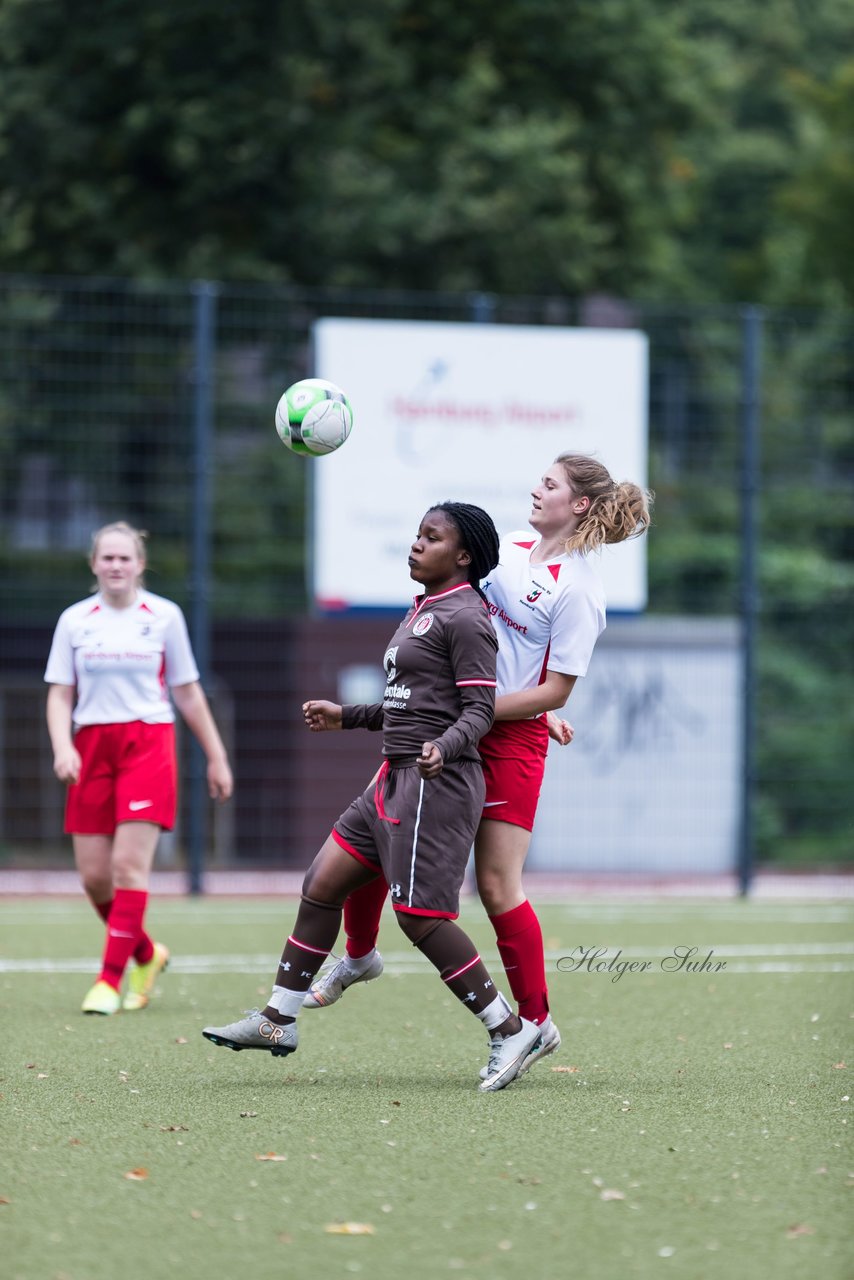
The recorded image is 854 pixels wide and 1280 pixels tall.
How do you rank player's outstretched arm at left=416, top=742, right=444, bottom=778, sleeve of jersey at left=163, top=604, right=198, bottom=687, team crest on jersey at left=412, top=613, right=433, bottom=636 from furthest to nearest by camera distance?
sleeve of jersey at left=163, top=604, right=198, bottom=687
team crest on jersey at left=412, top=613, right=433, bottom=636
player's outstretched arm at left=416, top=742, right=444, bottom=778

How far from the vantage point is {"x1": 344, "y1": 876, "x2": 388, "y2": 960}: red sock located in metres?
6.19

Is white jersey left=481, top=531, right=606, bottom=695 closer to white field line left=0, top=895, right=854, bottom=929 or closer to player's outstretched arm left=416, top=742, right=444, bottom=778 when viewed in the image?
player's outstretched arm left=416, top=742, right=444, bottom=778

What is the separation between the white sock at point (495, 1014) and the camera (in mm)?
5859

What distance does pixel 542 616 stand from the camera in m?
Result: 6.07

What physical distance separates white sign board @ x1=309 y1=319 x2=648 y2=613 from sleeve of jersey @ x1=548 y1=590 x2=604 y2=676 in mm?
8344

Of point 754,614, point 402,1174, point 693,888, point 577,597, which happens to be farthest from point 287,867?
point 402,1174

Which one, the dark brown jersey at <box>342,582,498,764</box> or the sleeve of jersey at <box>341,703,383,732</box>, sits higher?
the dark brown jersey at <box>342,582,498,764</box>

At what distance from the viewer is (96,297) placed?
15.0 metres

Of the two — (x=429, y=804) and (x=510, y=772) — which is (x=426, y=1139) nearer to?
(x=429, y=804)

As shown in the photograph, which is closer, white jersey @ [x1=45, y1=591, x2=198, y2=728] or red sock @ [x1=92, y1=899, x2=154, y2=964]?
white jersey @ [x1=45, y1=591, x2=198, y2=728]

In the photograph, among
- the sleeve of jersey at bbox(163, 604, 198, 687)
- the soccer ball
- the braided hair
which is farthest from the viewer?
the sleeve of jersey at bbox(163, 604, 198, 687)

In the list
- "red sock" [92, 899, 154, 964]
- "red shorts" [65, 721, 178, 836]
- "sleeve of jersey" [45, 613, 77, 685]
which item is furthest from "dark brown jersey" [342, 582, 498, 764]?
"red sock" [92, 899, 154, 964]
